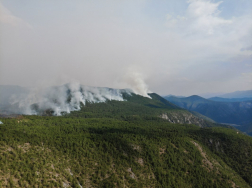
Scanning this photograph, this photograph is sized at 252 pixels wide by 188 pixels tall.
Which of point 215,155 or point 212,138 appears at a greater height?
point 212,138

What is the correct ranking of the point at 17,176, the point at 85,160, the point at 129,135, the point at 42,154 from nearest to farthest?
the point at 17,176 → the point at 42,154 → the point at 85,160 → the point at 129,135

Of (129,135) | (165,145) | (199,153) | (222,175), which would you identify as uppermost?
(129,135)

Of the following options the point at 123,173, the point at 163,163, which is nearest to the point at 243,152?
the point at 163,163

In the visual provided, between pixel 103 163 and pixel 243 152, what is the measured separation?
134m

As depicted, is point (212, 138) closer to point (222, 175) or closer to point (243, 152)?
point (243, 152)

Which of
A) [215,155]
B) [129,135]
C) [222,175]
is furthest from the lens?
[215,155]

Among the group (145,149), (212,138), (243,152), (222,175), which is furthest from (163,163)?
(243,152)

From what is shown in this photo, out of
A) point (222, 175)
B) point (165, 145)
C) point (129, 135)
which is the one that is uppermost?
point (129, 135)

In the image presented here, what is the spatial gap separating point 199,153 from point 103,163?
79.7m

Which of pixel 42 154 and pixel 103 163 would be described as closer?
→ pixel 42 154

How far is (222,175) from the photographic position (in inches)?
4053

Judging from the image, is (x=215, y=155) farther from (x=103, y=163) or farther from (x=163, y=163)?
(x=103, y=163)

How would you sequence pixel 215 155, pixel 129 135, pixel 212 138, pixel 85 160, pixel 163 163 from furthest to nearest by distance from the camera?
pixel 212 138
pixel 215 155
pixel 129 135
pixel 163 163
pixel 85 160

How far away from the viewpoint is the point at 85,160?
7694 centimetres
